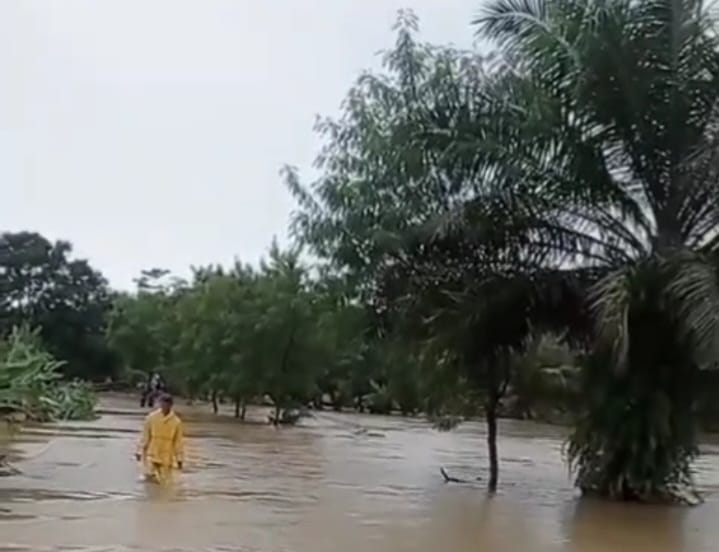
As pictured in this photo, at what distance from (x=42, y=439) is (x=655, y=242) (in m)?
16.9

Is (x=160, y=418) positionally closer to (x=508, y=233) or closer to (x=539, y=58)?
(x=508, y=233)

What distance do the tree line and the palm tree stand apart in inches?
0.9

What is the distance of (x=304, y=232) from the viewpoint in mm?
23578

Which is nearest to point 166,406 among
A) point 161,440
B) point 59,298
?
point 161,440

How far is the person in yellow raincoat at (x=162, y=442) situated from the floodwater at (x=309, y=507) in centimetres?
33

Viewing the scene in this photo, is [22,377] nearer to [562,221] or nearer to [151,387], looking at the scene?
[562,221]

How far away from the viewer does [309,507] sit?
1684cm

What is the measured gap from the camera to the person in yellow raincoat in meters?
18.0

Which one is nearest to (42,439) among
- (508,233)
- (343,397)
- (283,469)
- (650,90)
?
(283,469)

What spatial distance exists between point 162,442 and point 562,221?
6.65 meters

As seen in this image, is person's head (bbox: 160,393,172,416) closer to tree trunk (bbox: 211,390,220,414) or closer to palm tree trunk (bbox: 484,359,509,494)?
palm tree trunk (bbox: 484,359,509,494)

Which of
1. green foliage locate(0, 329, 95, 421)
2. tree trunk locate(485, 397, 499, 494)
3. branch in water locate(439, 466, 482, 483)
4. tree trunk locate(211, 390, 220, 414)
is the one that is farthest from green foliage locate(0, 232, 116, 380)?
tree trunk locate(485, 397, 499, 494)

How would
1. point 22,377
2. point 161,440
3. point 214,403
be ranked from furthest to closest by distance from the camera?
1. point 214,403
2. point 22,377
3. point 161,440

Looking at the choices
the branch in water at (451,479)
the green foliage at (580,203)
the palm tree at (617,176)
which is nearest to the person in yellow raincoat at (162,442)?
the green foliage at (580,203)
